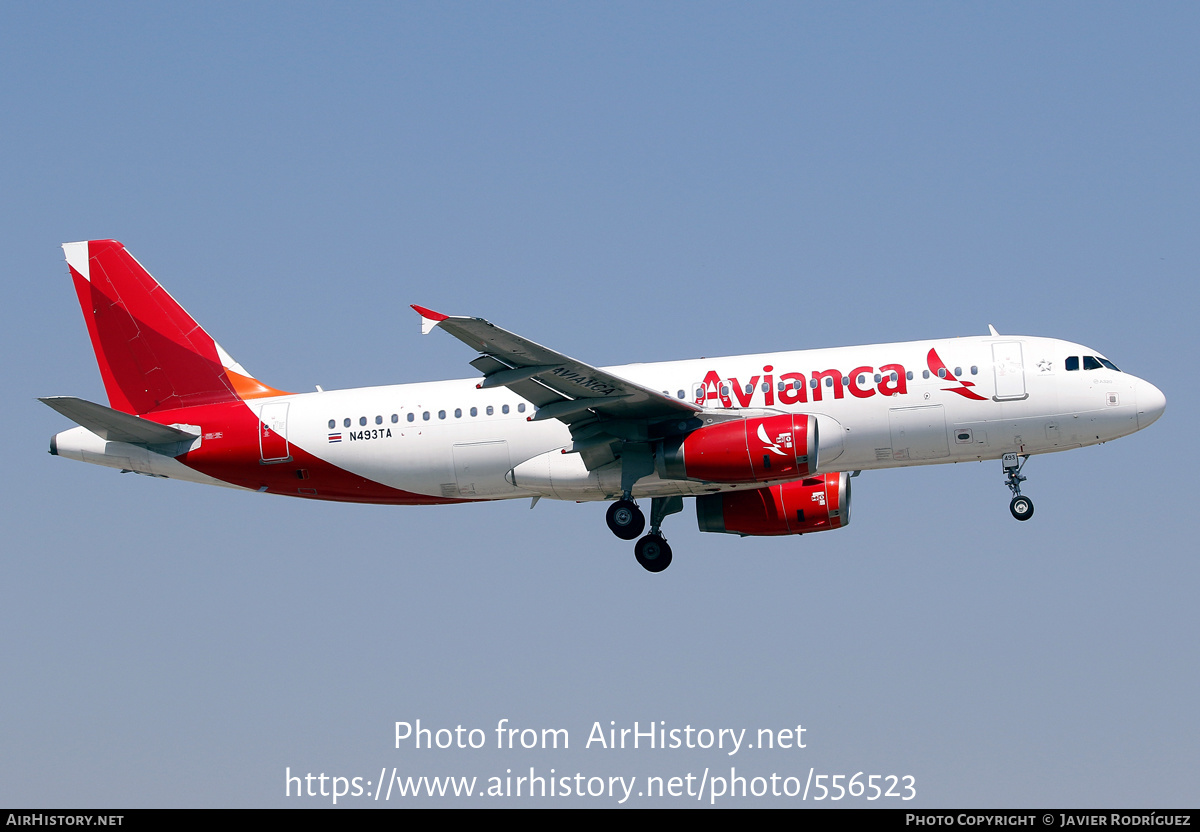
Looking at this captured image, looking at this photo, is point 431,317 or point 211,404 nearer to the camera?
point 431,317

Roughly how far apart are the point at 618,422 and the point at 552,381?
248 centimetres

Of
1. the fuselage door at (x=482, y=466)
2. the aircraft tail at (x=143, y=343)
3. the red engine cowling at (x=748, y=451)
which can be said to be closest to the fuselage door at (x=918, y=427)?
the red engine cowling at (x=748, y=451)

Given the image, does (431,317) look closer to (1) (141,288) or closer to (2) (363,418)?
(2) (363,418)

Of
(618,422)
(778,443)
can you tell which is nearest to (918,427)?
(778,443)

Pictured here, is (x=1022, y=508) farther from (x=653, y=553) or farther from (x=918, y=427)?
(x=653, y=553)

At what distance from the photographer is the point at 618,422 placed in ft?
118

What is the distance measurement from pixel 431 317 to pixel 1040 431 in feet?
49.4

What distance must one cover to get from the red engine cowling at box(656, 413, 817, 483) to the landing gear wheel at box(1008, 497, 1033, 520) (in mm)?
5620

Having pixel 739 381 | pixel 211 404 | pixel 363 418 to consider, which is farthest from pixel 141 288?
pixel 739 381

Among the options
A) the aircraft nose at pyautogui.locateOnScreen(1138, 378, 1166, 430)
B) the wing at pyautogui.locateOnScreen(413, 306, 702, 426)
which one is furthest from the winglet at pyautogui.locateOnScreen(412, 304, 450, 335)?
the aircraft nose at pyautogui.locateOnScreen(1138, 378, 1166, 430)

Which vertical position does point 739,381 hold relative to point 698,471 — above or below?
above

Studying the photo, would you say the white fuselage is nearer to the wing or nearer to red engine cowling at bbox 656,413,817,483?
red engine cowling at bbox 656,413,817,483

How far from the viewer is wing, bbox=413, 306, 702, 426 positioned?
103ft

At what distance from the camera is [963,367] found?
3559 cm
